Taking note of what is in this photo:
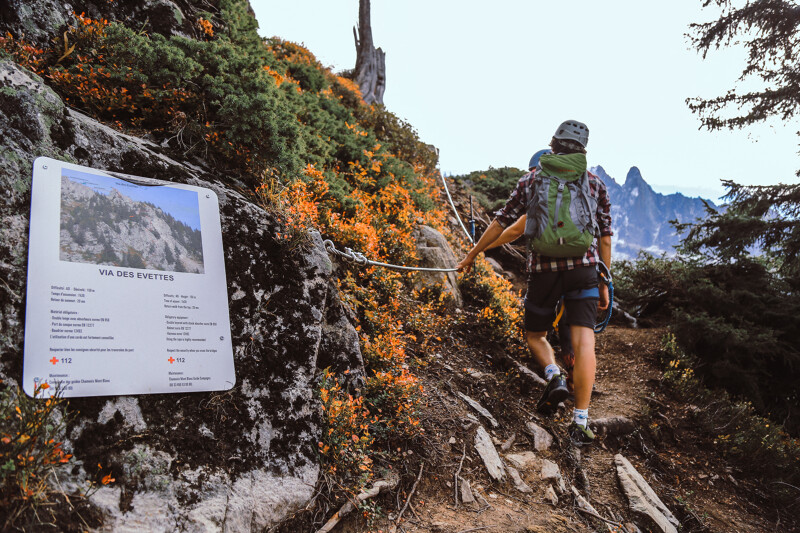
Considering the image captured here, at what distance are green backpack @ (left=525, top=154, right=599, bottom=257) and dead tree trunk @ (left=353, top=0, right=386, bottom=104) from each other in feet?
52.3

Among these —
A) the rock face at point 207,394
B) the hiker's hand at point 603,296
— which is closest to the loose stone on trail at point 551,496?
the hiker's hand at point 603,296

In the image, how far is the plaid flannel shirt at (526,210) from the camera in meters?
3.61

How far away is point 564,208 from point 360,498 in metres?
2.76

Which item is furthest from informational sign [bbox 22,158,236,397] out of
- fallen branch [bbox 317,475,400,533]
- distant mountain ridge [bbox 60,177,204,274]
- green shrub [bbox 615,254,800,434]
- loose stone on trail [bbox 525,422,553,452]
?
green shrub [bbox 615,254,800,434]

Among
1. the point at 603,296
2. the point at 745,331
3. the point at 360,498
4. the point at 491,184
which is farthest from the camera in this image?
the point at 491,184

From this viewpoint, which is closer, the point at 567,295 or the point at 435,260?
the point at 567,295

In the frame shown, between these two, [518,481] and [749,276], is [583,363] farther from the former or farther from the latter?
[749,276]

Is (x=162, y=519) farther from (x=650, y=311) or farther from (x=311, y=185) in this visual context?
(x=650, y=311)

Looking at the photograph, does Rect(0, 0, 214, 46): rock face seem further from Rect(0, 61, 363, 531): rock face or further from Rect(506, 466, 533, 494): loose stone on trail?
Rect(506, 466, 533, 494): loose stone on trail

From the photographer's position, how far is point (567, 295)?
373cm

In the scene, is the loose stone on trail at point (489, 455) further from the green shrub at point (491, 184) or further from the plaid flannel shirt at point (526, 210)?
the green shrub at point (491, 184)

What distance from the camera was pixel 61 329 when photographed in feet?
6.57

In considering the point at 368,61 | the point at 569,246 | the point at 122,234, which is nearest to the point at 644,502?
the point at 569,246

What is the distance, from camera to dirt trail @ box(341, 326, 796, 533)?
300 centimetres
